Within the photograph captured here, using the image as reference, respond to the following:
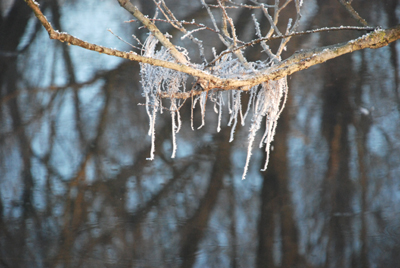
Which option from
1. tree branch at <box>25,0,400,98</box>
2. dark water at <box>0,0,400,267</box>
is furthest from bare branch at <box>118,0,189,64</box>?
dark water at <box>0,0,400,267</box>

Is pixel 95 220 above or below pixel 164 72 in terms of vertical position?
below

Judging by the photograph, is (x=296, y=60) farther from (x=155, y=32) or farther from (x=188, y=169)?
(x=188, y=169)

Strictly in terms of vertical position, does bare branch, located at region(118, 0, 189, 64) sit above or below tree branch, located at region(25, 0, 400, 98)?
above

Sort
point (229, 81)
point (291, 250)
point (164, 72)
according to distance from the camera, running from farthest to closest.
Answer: point (291, 250) < point (164, 72) < point (229, 81)

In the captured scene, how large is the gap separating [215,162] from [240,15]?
1200 mm

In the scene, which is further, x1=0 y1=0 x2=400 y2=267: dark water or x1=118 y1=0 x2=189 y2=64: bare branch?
x1=0 y1=0 x2=400 y2=267: dark water

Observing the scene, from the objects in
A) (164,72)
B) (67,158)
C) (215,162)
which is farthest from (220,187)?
(164,72)

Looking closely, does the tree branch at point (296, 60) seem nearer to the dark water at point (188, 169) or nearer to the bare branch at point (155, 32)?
the bare branch at point (155, 32)

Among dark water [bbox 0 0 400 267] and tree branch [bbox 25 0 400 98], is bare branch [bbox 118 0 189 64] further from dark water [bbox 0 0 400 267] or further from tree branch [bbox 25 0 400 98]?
dark water [bbox 0 0 400 267]

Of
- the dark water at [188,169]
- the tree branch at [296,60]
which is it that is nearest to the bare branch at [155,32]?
the tree branch at [296,60]

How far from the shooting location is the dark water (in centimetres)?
259

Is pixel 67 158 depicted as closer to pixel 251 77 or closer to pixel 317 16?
pixel 251 77

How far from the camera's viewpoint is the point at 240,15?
2.74 meters

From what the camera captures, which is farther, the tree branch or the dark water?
the dark water
